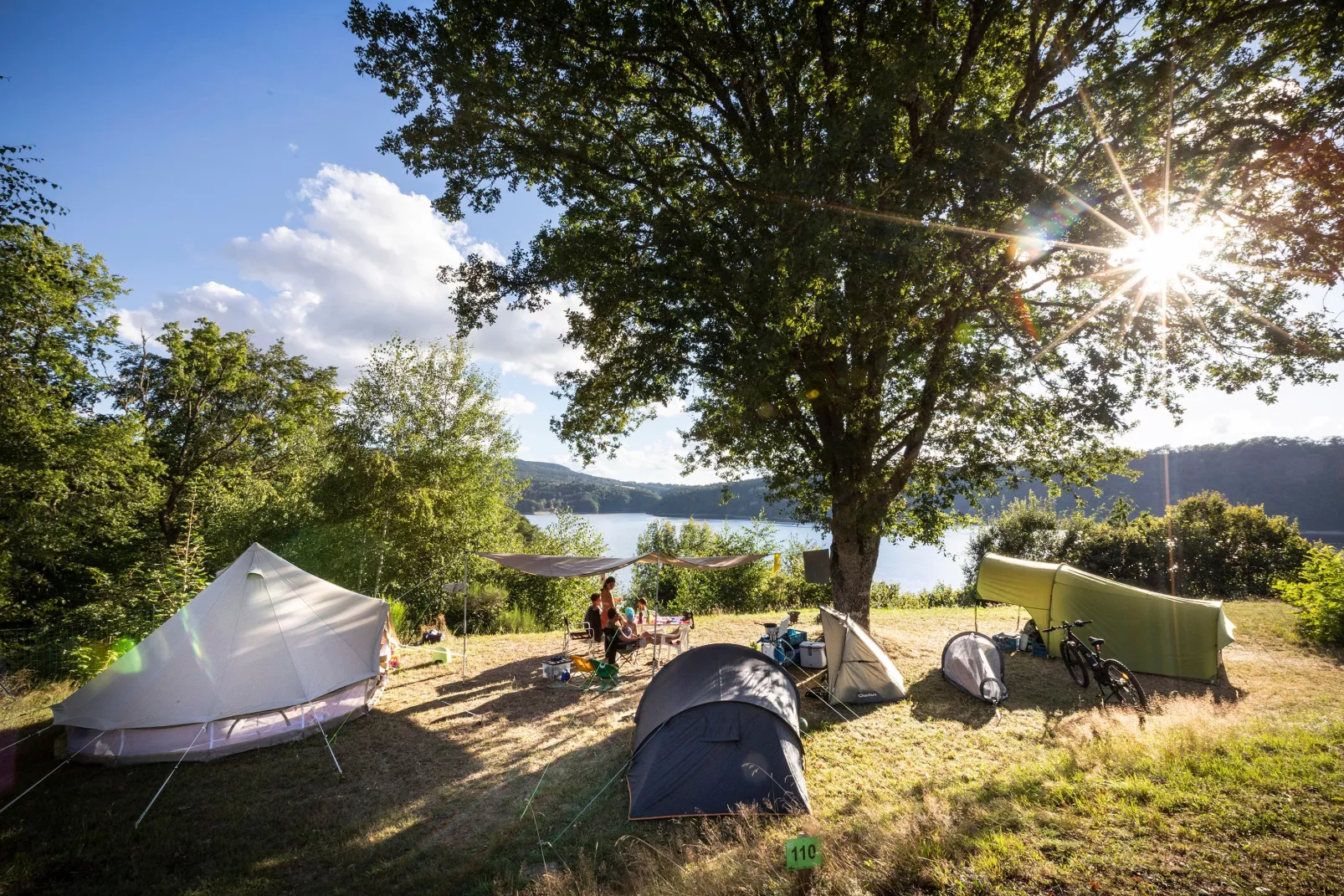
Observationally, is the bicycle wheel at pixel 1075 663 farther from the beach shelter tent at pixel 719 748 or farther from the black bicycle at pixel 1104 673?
the beach shelter tent at pixel 719 748

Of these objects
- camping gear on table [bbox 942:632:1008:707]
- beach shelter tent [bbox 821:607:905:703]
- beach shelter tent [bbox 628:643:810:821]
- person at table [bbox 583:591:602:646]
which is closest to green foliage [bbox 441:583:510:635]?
person at table [bbox 583:591:602:646]

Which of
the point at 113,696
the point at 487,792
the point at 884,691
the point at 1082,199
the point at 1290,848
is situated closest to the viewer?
the point at 1290,848

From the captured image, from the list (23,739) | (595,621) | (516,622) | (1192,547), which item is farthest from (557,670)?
(1192,547)

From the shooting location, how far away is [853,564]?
422 inches

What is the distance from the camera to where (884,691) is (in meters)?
8.51

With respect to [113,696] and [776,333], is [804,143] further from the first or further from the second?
[113,696]

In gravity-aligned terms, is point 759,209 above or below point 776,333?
above

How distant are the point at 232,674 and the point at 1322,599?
19778 millimetres

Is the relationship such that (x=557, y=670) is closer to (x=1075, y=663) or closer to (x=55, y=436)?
(x=1075, y=663)

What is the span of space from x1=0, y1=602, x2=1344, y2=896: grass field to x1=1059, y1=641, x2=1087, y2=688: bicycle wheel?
2.40 feet

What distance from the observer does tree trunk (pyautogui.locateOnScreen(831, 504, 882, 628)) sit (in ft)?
34.9

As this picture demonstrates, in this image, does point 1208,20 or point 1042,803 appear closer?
point 1042,803

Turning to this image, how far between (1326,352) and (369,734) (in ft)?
49.0

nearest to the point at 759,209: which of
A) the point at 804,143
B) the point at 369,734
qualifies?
the point at 804,143
